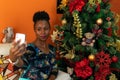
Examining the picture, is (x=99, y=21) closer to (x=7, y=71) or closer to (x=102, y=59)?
(x=102, y=59)

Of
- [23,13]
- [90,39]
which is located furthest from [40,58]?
[23,13]

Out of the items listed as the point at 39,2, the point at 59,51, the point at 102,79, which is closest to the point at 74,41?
the point at 59,51

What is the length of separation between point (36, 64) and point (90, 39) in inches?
19.7

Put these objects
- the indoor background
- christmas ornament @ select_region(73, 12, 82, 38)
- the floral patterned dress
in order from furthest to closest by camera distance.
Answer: the indoor background
christmas ornament @ select_region(73, 12, 82, 38)
the floral patterned dress

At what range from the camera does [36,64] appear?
6.59 feet

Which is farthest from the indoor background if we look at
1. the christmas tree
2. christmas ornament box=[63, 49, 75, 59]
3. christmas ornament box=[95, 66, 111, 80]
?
christmas ornament box=[95, 66, 111, 80]

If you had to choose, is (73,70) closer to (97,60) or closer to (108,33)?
(97,60)

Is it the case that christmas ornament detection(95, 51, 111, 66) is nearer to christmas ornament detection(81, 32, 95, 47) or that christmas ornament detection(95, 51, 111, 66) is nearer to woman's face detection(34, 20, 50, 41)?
christmas ornament detection(81, 32, 95, 47)

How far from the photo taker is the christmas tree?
2139 millimetres

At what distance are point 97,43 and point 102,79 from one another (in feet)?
1.04

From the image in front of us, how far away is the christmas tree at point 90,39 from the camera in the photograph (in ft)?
7.02

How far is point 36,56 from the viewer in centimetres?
201

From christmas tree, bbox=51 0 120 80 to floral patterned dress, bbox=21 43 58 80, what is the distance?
0.25m

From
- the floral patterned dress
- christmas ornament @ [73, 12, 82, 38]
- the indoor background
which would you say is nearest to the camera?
the floral patterned dress
